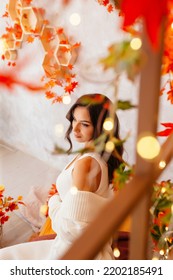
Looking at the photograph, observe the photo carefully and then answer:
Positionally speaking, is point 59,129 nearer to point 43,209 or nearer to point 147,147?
point 43,209

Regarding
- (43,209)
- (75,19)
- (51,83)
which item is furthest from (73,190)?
(43,209)

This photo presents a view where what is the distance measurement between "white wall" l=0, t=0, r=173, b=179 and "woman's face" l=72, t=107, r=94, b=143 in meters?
0.12

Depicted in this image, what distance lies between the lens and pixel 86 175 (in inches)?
56.7

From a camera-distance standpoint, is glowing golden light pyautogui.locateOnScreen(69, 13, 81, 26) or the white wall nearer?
glowing golden light pyautogui.locateOnScreen(69, 13, 81, 26)

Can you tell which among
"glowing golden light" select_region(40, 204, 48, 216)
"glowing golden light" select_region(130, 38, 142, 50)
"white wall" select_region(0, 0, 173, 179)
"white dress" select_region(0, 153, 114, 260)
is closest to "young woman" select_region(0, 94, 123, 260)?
"white dress" select_region(0, 153, 114, 260)

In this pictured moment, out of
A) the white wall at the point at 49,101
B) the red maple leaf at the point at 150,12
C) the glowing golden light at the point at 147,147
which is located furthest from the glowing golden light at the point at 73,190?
the red maple leaf at the point at 150,12

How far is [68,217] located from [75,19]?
2.17 ft

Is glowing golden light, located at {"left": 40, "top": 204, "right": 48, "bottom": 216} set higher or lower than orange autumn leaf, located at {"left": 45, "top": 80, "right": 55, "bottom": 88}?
lower

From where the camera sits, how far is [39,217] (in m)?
2.66

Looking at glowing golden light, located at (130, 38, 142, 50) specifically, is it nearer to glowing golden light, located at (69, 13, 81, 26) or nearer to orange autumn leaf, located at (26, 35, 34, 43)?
glowing golden light, located at (69, 13, 81, 26)

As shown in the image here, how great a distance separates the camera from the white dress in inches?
52.1

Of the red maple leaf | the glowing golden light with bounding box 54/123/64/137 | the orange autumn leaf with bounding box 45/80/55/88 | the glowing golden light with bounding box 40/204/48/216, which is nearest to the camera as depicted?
the red maple leaf
